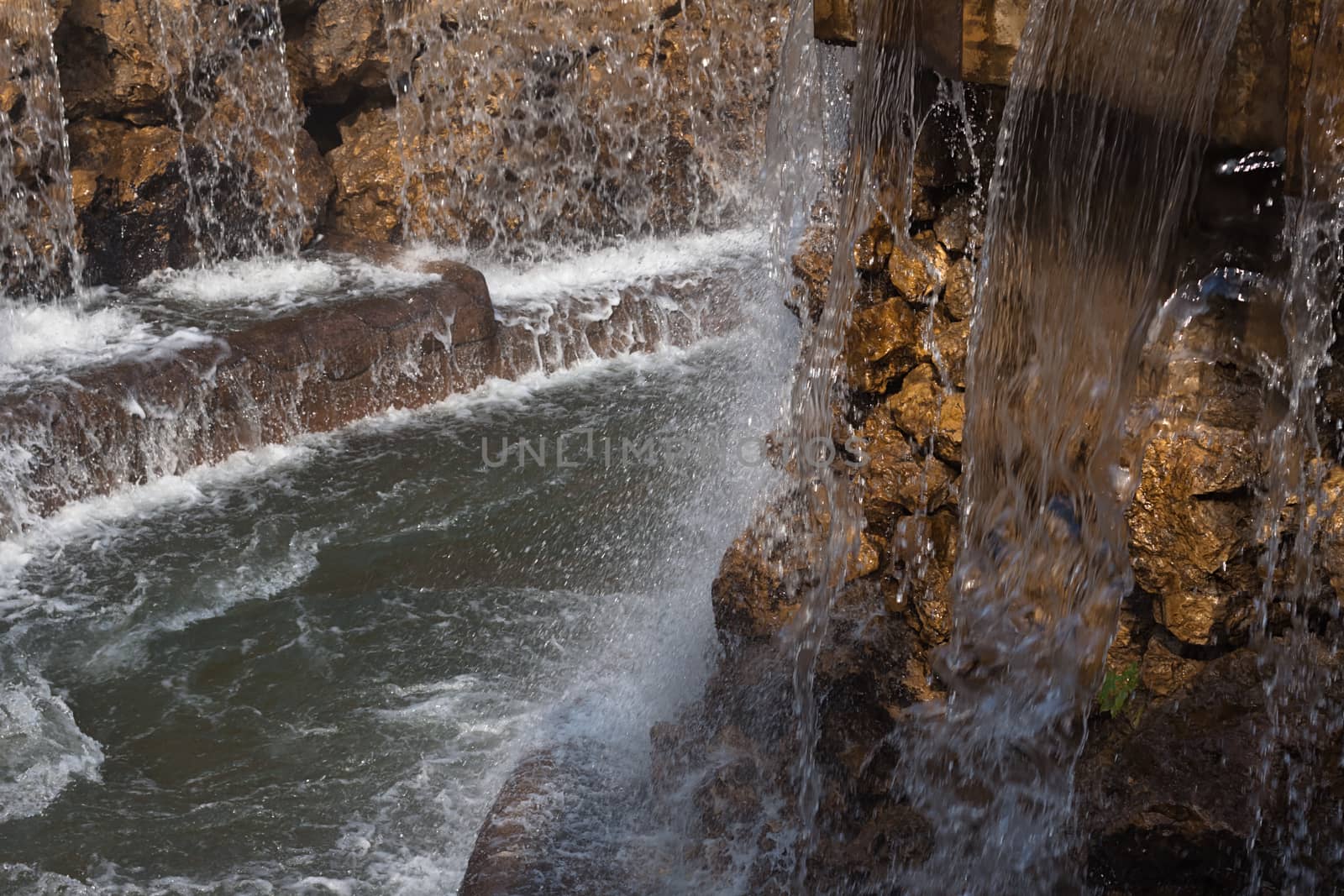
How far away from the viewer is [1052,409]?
2742mm

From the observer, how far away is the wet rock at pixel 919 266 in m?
3.00

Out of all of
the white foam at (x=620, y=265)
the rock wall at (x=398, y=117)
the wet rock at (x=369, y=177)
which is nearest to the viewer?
the rock wall at (x=398, y=117)

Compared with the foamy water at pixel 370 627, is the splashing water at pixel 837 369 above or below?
above

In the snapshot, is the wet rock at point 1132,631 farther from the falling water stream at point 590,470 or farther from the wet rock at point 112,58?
the wet rock at point 112,58

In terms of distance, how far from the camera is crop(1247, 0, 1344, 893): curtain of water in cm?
227

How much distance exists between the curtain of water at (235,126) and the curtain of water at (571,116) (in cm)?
79

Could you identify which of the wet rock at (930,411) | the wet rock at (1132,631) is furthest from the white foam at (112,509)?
the wet rock at (1132,631)

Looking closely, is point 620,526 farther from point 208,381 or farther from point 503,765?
point 208,381

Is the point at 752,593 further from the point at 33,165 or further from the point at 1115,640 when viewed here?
the point at 33,165

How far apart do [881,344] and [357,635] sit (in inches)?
106

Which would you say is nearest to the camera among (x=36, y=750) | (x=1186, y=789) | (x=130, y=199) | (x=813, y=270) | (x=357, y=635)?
(x=1186, y=789)

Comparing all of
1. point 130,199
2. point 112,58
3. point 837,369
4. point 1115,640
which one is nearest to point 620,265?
point 130,199

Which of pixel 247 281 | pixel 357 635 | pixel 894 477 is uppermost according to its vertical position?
pixel 894 477

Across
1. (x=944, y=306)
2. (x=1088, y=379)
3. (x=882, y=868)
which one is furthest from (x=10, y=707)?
(x=1088, y=379)
